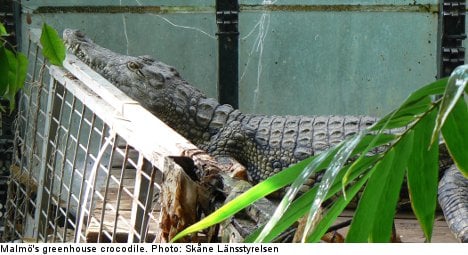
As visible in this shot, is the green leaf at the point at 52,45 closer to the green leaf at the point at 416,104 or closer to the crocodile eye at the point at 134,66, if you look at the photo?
the green leaf at the point at 416,104

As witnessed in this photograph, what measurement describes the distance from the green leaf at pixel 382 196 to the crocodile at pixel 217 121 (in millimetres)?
3663

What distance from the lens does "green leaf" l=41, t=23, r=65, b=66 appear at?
5.47ft

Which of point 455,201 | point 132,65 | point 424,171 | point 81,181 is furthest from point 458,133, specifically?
point 132,65

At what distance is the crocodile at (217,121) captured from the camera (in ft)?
15.4

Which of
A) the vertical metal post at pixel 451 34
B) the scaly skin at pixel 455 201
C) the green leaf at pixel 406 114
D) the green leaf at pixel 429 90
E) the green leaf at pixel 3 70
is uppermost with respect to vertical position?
the green leaf at pixel 429 90

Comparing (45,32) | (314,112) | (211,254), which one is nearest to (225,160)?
(314,112)

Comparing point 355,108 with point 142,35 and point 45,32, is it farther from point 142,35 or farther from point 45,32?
point 45,32

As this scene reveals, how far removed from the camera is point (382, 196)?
903 millimetres

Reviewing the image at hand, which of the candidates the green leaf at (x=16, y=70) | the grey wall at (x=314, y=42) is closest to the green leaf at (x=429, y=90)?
the green leaf at (x=16, y=70)

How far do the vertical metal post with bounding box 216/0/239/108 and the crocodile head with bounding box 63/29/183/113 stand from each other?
0.32m

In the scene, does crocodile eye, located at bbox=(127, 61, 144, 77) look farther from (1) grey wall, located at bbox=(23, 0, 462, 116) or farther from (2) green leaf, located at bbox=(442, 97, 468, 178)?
(2) green leaf, located at bbox=(442, 97, 468, 178)

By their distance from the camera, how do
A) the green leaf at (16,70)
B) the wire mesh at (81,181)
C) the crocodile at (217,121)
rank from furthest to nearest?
the crocodile at (217,121) → the wire mesh at (81,181) → the green leaf at (16,70)

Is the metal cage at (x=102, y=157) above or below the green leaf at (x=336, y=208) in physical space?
below

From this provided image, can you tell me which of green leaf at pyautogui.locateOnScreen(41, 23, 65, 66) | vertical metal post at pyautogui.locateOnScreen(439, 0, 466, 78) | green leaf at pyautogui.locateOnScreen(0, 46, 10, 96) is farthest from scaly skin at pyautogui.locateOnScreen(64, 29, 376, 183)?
green leaf at pyautogui.locateOnScreen(0, 46, 10, 96)
